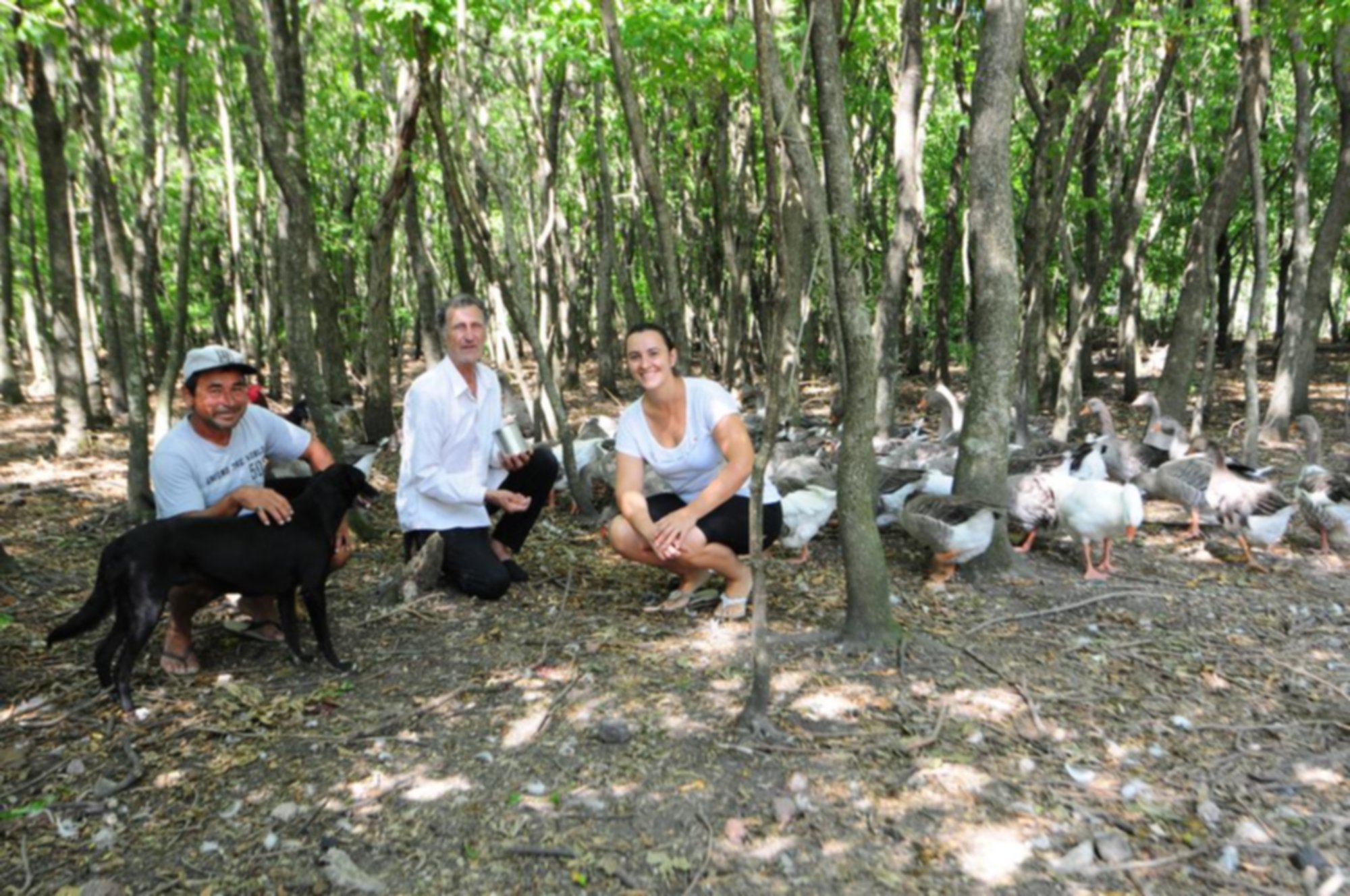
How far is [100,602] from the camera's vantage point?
3945 mm

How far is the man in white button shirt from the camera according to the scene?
18.1ft

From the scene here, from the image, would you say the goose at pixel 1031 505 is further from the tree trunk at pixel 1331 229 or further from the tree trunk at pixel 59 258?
the tree trunk at pixel 59 258

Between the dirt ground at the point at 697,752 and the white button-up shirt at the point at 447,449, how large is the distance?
601 mm

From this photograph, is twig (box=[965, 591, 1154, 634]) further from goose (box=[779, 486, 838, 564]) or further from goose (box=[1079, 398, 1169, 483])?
goose (box=[1079, 398, 1169, 483])

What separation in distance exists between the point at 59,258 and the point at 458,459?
8144 mm

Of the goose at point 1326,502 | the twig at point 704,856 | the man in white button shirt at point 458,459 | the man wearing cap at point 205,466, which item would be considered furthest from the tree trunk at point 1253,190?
the man wearing cap at point 205,466

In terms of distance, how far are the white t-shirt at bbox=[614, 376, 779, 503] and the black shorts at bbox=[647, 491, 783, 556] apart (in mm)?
77

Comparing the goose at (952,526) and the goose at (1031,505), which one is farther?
the goose at (1031,505)

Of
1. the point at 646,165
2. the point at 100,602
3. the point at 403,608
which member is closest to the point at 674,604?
the point at 403,608

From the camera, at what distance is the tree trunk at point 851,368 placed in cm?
418

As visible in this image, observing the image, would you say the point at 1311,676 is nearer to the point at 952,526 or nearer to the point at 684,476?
the point at 952,526

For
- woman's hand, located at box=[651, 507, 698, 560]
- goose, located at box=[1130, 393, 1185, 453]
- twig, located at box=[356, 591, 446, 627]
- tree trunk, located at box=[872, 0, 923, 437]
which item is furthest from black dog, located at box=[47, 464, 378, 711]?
goose, located at box=[1130, 393, 1185, 453]

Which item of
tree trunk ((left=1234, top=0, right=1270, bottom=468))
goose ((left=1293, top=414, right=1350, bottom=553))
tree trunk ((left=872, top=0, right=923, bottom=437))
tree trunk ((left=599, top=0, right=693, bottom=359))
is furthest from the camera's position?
tree trunk ((left=872, top=0, right=923, bottom=437))

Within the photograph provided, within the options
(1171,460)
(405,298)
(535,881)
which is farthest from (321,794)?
(405,298)
